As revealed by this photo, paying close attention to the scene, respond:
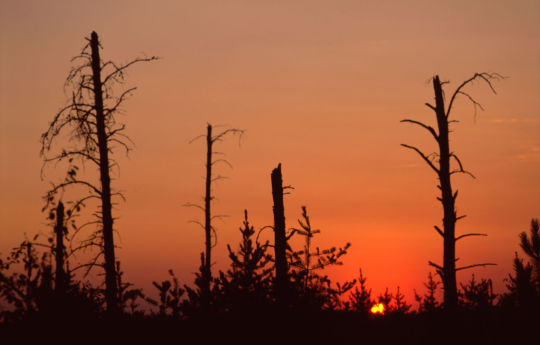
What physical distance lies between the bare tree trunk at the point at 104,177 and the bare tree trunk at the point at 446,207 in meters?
9.44

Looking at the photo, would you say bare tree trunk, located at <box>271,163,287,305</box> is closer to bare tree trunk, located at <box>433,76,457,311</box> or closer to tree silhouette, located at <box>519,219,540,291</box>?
bare tree trunk, located at <box>433,76,457,311</box>

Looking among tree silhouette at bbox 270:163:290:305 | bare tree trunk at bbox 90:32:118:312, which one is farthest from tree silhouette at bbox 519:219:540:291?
bare tree trunk at bbox 90:32:118:312

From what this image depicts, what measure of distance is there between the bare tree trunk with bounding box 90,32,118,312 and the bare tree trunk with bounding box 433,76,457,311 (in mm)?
9441

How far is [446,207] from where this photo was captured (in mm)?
17719

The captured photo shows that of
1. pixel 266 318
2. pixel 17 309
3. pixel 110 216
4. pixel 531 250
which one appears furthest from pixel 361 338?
pixel 531 250

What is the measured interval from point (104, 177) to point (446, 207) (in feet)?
32.3

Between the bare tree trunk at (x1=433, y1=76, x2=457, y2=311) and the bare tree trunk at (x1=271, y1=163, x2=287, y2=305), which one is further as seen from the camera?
the bare tree trunk at (x1=271, y1=163, x2=287, y2=305)

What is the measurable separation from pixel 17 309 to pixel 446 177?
1176 centimetres

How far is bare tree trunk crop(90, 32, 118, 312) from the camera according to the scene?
20688 mm

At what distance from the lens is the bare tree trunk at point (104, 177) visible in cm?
2069

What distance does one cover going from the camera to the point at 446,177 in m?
17.8

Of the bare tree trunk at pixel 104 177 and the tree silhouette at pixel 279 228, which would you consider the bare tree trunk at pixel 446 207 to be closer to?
the tree silhouette at pixel 279 228

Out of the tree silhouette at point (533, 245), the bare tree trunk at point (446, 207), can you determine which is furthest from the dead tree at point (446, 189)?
the tree silhouette at point (533, 245)

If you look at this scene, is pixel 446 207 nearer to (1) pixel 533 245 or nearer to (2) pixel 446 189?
(2) pixel 446 189
